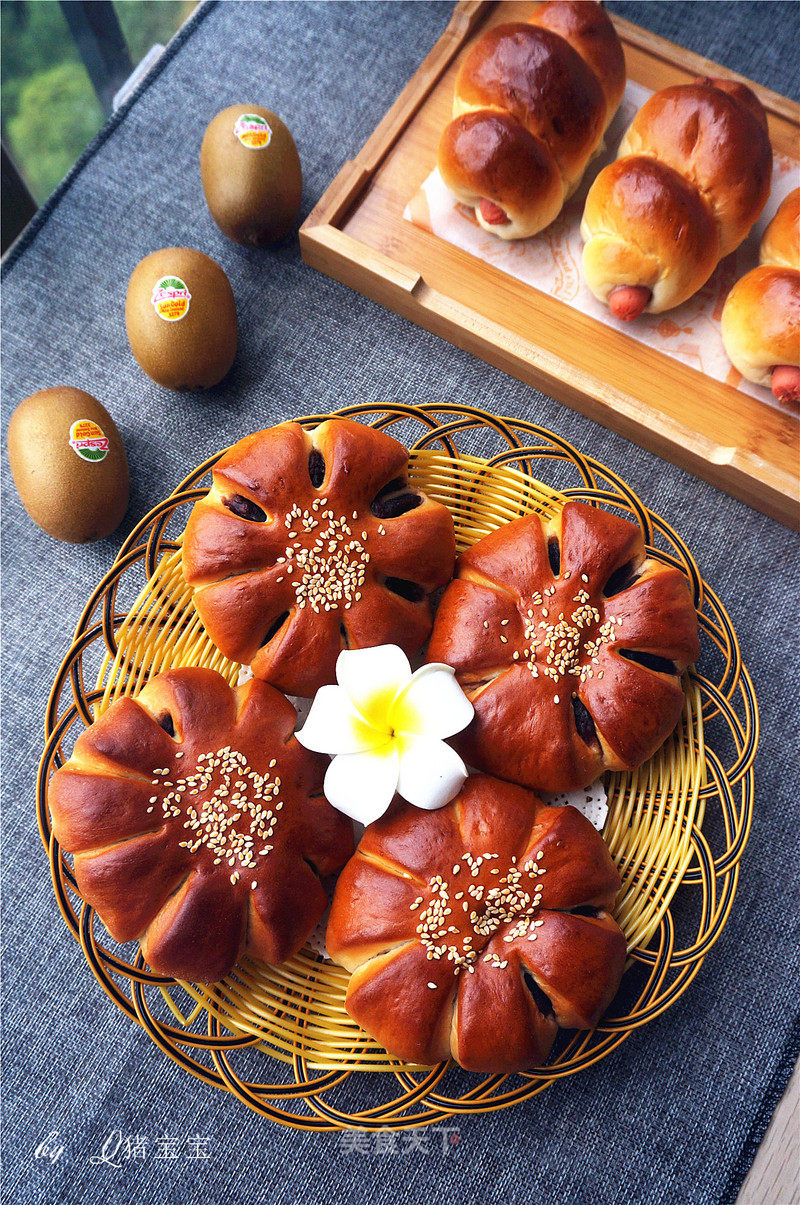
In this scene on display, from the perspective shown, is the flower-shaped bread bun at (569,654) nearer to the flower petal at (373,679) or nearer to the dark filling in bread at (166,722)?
the flower petal at (373,679)

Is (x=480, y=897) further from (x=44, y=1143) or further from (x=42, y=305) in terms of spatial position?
(x=42, y=305)

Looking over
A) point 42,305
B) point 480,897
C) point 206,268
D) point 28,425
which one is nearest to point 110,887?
point 480,897

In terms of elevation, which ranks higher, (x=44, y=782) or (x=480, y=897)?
(x=480, y=897)

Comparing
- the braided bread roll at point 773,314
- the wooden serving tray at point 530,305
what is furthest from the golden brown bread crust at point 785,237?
the wooden serving tray at point 530,305

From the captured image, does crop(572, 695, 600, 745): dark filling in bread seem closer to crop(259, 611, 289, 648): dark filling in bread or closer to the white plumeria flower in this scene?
the white plumeria flower

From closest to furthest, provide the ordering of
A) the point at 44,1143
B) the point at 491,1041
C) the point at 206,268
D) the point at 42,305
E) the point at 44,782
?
the point at 491,1041 < the point at 44,782 < the point at 44,1143 < the point at 206,268 < the point at 42,305

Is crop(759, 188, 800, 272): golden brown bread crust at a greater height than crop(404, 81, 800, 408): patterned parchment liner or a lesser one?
greater

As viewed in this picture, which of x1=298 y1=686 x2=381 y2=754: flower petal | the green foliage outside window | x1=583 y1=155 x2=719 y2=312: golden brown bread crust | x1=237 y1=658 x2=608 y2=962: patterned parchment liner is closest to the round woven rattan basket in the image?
x1=237 y1=658 x2=608 y2=962: patterned parchment liner
